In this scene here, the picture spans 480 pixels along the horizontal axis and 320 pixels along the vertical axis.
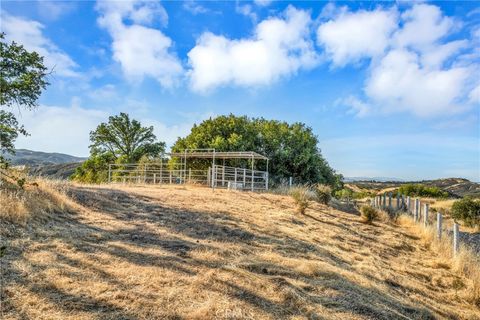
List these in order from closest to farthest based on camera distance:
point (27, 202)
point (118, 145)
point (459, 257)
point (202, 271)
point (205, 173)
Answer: point (202, 271)
point (27, 202)
point (459, 257)
point (205, 173)
point (118, 145)

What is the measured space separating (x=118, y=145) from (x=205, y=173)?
815 inches

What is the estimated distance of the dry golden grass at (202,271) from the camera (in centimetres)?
404

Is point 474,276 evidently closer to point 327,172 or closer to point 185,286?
point 185,286

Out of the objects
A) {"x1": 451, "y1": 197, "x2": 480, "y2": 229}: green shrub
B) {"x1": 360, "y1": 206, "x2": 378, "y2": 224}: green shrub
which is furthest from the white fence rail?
{"x1": 451, "y1": 197, "x2": 480, "y2": 229}: green shrub

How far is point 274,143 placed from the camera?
29188 mm

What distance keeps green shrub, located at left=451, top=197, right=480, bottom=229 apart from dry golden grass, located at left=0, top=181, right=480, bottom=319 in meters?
16.0

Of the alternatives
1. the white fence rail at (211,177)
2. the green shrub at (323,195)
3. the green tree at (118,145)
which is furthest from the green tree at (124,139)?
the green shrub at (323,195)

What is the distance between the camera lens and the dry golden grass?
4035mm

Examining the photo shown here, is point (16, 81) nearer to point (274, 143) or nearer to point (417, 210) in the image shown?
point (417, 210)

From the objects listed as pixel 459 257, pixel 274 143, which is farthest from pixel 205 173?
pixel 459 257

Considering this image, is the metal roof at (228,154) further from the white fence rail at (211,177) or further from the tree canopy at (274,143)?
the tree canopy at (274,143)

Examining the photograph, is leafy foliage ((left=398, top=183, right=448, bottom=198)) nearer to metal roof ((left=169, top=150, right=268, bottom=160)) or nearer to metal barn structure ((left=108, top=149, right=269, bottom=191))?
metal barn structure ((left=108, top=149, right=269, bottom=191))

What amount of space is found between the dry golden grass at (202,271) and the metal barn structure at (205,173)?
10133 mm

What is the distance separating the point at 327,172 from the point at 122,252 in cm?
2682
